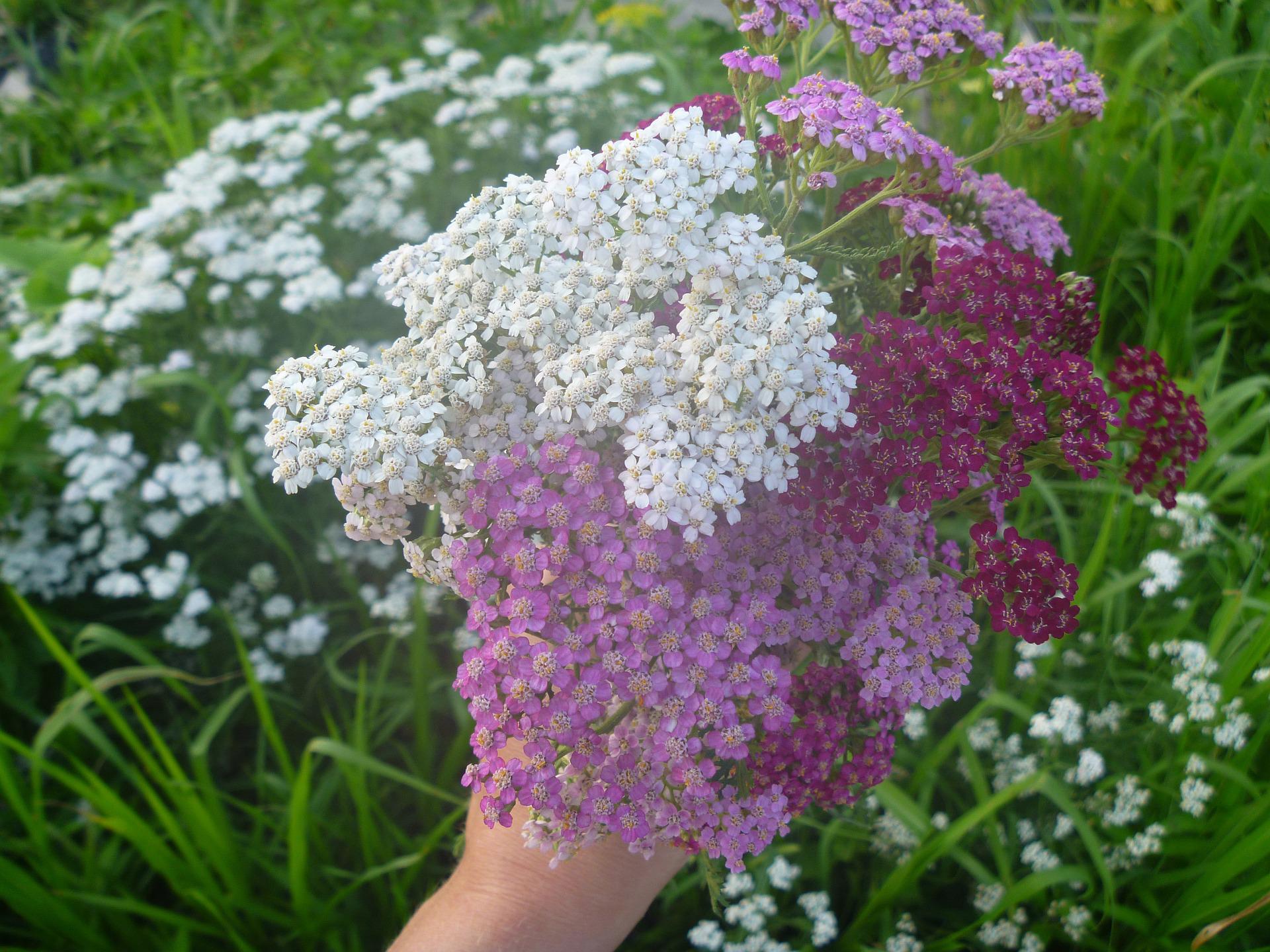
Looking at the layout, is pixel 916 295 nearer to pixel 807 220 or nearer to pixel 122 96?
pixel 807 220

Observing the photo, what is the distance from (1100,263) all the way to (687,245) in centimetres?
229

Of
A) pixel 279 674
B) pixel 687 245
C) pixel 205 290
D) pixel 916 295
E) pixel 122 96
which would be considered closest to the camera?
pixel 687 245

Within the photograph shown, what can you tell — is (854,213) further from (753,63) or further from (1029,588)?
(1029,588)

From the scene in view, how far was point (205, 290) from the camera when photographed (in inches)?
125

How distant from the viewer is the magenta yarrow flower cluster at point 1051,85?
1.35 meters

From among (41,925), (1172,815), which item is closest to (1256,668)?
(1172,815)

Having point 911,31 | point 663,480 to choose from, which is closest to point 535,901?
point 663,480

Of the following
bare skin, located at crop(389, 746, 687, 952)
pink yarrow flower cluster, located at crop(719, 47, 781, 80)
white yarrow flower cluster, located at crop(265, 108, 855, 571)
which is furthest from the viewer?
bare skin, located at crop(389, 746, 687, 952)

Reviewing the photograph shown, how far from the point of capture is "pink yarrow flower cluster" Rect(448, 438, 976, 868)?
119cm

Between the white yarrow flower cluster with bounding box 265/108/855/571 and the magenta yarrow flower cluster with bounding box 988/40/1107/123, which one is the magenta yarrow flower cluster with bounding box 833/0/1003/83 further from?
the white yarrow flower cluster with bounding box 265/108/855/571

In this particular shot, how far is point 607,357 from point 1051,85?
33.5 inches

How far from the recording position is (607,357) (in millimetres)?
1164

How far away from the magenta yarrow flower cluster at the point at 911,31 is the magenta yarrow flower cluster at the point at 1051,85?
0.16ft

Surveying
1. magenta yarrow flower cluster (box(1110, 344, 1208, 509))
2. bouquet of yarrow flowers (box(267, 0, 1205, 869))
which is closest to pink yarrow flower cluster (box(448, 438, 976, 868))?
bouquet of yarrow flowers (box(267, 0, 1205, 869))
